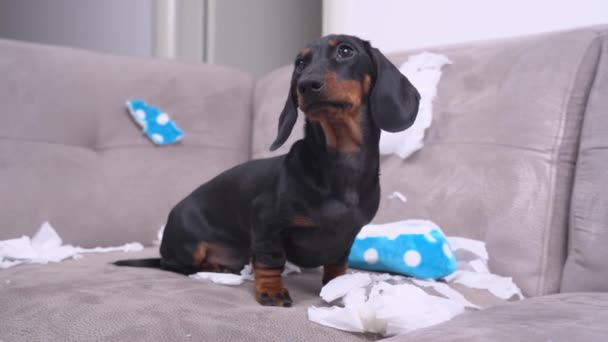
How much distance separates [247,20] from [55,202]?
6.71ft

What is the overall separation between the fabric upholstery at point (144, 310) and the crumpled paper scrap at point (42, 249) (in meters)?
0.21

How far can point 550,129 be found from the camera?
4.53 feet

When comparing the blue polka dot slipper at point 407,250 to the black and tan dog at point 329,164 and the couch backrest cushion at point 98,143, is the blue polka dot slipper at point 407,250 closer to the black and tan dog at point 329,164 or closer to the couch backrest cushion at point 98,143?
the black and tan dog at point 329,164

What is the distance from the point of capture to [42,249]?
1608mm

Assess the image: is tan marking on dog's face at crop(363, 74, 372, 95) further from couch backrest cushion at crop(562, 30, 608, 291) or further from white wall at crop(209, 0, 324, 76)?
white wall at crop(209, 0, 324, 76)

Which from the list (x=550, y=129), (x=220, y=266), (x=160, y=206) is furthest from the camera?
(x=160, y=206)

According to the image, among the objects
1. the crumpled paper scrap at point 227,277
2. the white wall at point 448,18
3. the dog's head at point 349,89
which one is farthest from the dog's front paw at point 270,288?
the white wall at point 448,18

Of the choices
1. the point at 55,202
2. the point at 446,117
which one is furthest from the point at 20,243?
the point at 446,117

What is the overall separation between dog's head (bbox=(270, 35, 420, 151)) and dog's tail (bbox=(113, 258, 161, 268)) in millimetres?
566

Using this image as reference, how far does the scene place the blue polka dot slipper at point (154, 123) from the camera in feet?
6.48

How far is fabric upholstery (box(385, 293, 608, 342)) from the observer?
2.40 ft

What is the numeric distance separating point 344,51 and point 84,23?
10.5 feet

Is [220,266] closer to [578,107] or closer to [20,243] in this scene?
[20,243]

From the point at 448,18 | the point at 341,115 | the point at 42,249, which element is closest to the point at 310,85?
the point at 341,115
